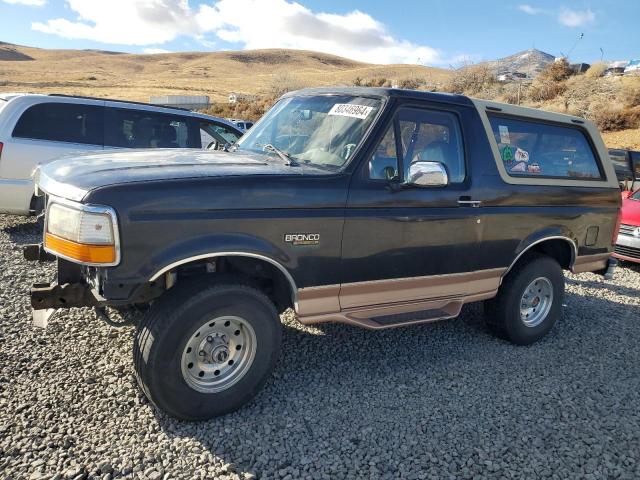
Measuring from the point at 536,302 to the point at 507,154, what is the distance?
5.07 ft

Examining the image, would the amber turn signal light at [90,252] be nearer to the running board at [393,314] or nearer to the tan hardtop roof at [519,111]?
the running board at [393,314]

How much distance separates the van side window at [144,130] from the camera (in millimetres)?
7453

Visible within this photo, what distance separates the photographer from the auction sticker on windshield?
3682 millimetres

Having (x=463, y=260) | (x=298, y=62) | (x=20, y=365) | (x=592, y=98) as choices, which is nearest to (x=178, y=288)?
(x=20, y=365)

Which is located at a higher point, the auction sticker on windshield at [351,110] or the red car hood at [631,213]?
the auction sticker on windshield at [351,110]

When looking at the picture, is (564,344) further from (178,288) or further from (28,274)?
(28,274)

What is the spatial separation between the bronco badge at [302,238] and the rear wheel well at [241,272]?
0.69 ft

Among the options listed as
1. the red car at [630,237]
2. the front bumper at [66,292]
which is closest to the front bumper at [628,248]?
the red car at [630,237]

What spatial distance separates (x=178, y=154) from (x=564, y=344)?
396 cm

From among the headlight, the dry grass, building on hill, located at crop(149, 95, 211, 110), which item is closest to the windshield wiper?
the headlight

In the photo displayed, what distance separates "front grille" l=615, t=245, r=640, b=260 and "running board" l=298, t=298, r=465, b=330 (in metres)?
5.12

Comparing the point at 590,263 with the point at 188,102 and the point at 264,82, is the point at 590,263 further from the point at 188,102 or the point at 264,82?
the point at 264,82

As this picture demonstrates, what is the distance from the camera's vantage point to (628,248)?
7.78m

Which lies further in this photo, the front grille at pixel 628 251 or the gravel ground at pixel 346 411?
the front grille at pixel 628 251
